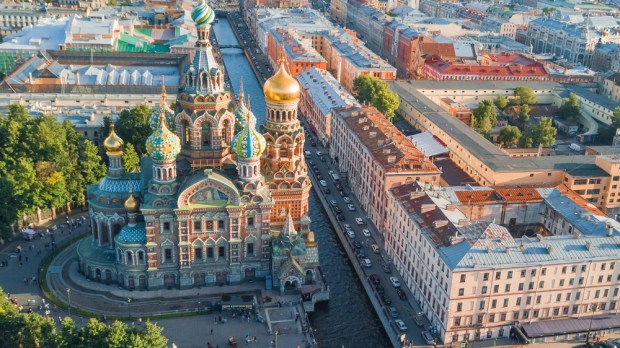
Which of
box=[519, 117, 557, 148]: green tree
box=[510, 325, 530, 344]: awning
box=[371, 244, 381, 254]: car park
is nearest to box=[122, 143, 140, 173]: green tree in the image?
box=[371, 244, 381, 254]: car park

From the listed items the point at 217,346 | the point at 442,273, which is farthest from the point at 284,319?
the point at 442,273

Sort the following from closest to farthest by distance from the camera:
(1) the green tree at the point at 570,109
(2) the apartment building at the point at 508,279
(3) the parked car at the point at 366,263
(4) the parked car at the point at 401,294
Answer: (2) the apartment building at the point at 508,279
(4) the parked car at the point at 401,294
(3) the parked car at the point at 366,263
(1) the green tree at the point at 570,109

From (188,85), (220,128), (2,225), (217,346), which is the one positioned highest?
(188,85)

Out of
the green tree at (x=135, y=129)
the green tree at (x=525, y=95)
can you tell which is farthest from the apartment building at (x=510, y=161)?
the green tree at (x=135, y=129)

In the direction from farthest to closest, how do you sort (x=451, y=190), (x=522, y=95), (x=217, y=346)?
(x=522, y=95), (x=451, y=190), (x=217, y=346)

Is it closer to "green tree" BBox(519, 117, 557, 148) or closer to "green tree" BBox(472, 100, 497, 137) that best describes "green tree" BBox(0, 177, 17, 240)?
"green tree" BBox(472, 100, 497, 137)

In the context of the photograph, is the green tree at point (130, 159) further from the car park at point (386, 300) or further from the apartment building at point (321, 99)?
the car park at point (386, 300)

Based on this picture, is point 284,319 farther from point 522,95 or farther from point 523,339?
point 522,95
